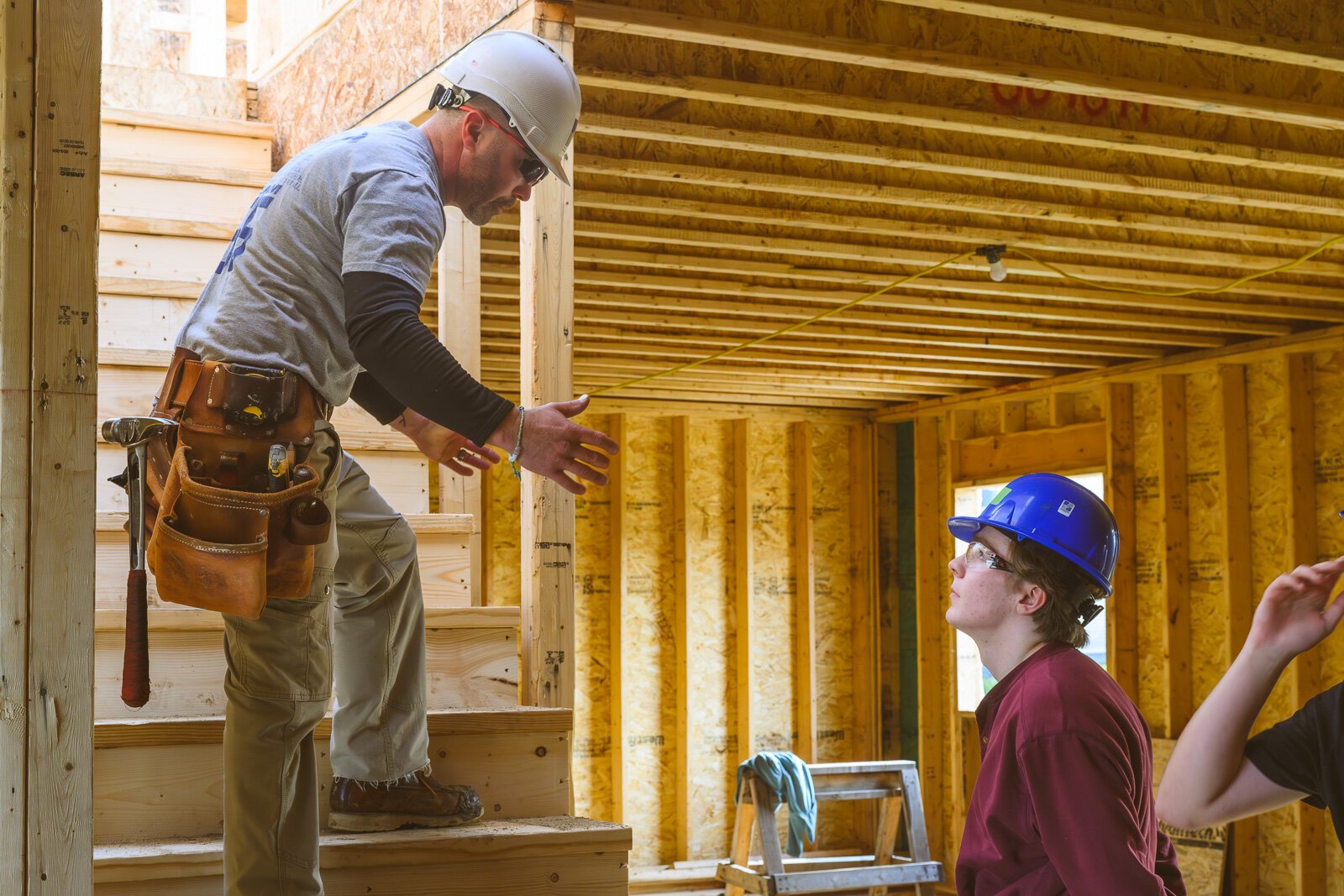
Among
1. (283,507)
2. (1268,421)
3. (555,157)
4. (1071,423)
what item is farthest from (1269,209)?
(283,507)

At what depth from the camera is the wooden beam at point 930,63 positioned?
Result: 406 centimetres

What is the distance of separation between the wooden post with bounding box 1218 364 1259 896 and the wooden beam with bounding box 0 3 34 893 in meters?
7.75

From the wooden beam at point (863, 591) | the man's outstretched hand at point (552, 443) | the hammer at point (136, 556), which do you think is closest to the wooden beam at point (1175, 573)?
the wooden beam at point (863, 591)

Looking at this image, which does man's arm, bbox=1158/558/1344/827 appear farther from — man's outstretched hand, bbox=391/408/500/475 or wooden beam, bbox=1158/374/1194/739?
wooden beam, bbox=1158/374/1194/739

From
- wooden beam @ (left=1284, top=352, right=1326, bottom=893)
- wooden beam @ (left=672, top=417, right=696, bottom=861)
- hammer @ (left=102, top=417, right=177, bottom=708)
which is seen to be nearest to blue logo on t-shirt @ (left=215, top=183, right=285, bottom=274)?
hammer @ (left=102, top=417, right=177, bottom=708)

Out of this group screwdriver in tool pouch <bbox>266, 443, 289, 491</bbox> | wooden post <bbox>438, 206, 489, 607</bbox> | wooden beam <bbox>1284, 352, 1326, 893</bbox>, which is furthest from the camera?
wooden beam <bbox>1284, 352, 1326, 893</bbox>

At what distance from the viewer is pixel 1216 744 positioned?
6.73 ft

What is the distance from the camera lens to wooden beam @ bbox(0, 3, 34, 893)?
179cm

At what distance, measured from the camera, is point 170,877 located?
8.32ft

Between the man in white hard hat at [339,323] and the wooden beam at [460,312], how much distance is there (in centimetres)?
147

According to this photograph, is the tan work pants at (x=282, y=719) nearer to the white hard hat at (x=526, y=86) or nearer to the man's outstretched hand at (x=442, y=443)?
the man's outstretched hand at (x=442, y=443)

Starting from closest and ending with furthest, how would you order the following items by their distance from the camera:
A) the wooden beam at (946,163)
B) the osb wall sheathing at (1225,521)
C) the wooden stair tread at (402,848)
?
1. the wooden stair tread at (402,848)
2. the wooden beam at (946,163)
3. the osb wall sheathing at (1225,521)

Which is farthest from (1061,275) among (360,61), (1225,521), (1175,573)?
(360,61)

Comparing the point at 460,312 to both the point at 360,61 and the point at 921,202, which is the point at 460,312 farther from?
the point at 921,202
